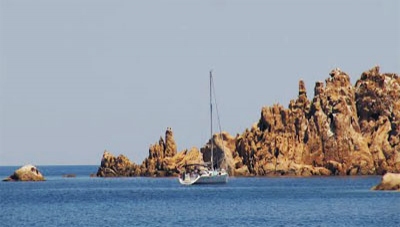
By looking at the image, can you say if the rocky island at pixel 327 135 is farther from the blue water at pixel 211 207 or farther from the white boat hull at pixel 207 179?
the blue water at pixel 211 207

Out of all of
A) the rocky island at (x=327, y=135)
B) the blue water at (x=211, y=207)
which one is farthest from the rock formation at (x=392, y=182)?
the rocky island at (x=327, y=135)

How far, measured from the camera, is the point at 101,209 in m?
106

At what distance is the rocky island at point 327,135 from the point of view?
609ft

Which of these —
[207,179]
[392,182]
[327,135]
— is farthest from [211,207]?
[327,135]

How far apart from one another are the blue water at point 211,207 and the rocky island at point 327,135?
32287 mm

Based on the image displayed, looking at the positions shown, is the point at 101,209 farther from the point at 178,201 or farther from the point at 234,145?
the point at 234,145

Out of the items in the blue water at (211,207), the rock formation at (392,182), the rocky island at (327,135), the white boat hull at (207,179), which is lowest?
the blue water at (211,207)

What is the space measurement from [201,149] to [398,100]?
37106mm

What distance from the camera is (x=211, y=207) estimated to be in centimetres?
10550

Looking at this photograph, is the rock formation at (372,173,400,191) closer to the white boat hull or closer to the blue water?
the blue water

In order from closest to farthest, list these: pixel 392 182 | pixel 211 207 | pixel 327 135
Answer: pixel 211 207, pixel 392 182, pixel 327 135

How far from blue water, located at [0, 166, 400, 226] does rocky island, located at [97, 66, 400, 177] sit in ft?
106

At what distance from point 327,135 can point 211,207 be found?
279ft

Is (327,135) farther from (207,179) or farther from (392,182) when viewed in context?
(392,182)
